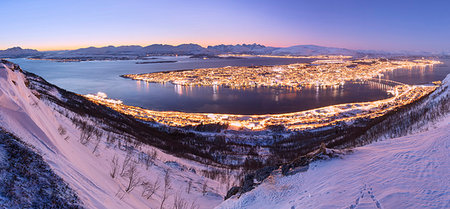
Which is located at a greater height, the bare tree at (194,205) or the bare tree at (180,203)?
the bare tree at (180,203)

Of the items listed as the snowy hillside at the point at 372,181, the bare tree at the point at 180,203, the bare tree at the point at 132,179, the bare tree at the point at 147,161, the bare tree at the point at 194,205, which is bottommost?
the bare tree at the point at 194,205

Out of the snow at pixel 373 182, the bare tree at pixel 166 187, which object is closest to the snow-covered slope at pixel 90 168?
the bare tree at pixel 166 187

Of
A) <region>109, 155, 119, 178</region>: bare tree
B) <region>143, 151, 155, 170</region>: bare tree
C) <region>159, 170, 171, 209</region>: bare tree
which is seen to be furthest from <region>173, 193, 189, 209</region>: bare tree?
<region>143, 151, 155, 170</region>: bare tree

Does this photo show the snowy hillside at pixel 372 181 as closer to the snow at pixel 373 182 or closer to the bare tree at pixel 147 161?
the snow at pixel 373 182

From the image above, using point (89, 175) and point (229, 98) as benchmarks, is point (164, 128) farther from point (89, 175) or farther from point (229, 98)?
point (229, 98)

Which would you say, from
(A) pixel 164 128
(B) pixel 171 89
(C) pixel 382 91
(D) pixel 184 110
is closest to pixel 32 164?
(A) pixel 164 128

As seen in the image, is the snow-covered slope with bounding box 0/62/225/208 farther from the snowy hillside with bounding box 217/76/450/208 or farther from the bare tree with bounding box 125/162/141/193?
the snowy hillside with bounding box 217/76/450/208
